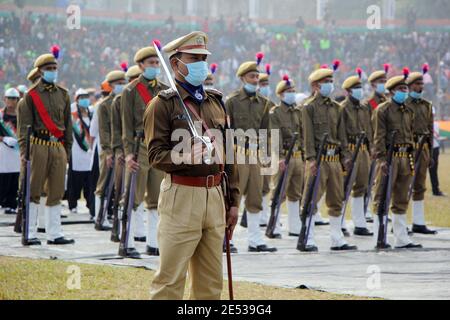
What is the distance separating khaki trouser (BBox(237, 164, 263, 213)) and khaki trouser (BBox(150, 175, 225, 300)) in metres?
5.99

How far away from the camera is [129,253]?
12211mm

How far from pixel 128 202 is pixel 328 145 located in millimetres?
2850

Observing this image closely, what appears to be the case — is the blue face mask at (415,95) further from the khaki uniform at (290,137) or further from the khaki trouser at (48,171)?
the khaki trouser at (48,171)

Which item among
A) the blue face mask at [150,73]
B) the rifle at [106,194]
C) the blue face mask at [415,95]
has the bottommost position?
the rifle at [106,194]

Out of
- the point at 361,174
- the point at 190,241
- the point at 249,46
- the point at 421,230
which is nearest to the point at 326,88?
the point at 361,174

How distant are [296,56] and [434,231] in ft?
109

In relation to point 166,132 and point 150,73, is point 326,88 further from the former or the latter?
point 166,132

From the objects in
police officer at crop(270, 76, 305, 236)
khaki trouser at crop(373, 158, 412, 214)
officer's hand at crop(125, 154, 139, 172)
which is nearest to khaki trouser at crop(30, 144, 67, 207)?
officer's hand at crop(125, 154, 139, 172)

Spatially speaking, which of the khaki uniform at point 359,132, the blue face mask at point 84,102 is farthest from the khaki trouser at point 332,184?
the blue face mask at point 84,102

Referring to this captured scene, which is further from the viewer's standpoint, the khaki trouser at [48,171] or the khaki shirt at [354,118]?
the khaki shirt at [354,118]

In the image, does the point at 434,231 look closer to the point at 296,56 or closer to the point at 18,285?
the point at 18,285

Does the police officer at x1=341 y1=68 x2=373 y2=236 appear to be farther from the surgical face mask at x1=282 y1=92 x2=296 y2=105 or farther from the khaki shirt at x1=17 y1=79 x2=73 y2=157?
the khaki shirt at x1=17 y1=79 x2=73 y2=157

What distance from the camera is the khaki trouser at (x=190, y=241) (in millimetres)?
7121

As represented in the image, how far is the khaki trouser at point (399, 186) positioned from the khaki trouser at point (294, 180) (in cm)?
216
